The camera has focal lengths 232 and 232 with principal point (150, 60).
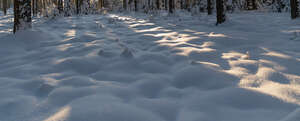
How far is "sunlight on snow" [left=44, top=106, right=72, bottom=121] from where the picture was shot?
5.46 ft

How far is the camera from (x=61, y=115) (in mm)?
1708

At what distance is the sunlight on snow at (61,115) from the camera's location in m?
1.66

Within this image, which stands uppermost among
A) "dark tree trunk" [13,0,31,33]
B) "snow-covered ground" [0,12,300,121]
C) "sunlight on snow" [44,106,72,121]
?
"dark tree trunk" [13,0,31,33]

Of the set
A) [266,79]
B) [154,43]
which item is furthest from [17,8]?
[266,79]

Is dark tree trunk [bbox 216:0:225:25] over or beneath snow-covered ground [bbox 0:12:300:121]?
over

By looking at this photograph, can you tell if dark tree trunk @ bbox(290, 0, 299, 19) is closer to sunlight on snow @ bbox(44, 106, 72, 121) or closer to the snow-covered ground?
the snow-covered ground

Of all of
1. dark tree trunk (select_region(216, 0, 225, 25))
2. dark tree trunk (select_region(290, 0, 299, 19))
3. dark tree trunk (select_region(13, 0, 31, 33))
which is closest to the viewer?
dark tree trunk (select_region(13, 0, 31, 33))

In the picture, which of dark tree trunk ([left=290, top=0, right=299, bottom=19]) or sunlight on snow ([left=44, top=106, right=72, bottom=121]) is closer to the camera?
sunlight on snow ([left=44, top=106, right=72, bottom=121])

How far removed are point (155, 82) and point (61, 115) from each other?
99 cm

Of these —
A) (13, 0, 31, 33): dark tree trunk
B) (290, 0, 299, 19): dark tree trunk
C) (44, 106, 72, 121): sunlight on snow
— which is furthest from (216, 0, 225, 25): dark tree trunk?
(44, 106, 72, 121): sunlight on snow

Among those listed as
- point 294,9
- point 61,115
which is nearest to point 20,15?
point 61,115

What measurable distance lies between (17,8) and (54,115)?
436 cm

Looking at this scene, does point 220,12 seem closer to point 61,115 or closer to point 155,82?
point 155,82

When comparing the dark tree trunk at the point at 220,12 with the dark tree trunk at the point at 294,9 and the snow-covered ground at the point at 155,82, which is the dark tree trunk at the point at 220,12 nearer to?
the dark tree trunk at the point at 294,9
